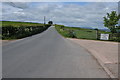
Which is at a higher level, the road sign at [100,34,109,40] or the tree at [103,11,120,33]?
the tree at [103,11,120,33]

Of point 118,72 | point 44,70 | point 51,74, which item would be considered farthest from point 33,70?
point 118,72

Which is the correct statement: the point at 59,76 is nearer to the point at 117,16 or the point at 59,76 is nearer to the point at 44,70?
the point at 44,70

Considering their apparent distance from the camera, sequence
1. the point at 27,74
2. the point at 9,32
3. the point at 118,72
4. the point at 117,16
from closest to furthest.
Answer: the point at 27,74
the point at 118,72
the point at 9,32
the point at 117,16

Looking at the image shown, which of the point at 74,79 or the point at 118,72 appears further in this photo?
the point at 118,72

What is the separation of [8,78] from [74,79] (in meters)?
2.00

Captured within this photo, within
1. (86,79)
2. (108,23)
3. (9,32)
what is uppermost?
(108,23)

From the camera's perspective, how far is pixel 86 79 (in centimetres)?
527

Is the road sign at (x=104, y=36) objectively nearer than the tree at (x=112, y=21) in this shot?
Yes

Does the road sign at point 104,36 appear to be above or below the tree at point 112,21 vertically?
below

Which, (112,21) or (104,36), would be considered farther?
(112,21)

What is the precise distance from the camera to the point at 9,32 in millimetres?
23312

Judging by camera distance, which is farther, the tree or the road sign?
the tree

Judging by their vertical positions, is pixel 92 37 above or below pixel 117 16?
below

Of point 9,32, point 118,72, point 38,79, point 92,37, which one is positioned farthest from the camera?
point 92,37
